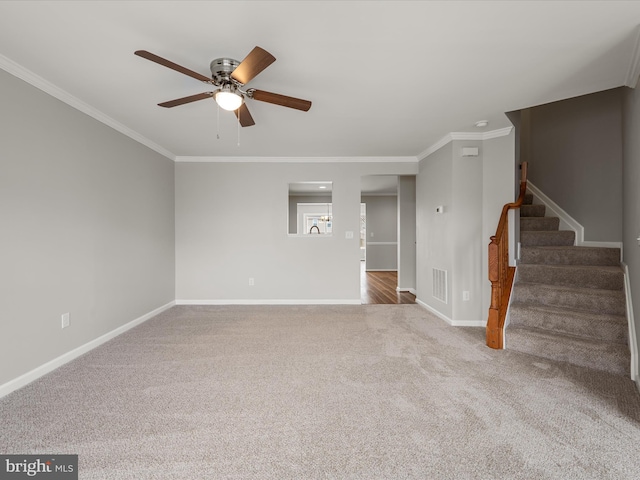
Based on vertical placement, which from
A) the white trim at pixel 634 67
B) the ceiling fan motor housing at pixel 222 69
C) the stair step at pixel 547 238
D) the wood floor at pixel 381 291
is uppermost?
the white trim at pixel 634 67

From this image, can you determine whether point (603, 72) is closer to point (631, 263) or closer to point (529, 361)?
point (631, 263)

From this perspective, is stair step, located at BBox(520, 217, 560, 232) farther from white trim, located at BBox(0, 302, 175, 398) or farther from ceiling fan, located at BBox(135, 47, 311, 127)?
white trim, located at BBox(0, 302, 175, 398)

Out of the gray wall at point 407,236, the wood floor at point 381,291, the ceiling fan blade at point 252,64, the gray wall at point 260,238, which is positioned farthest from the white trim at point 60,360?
the gray wall at point 407,236

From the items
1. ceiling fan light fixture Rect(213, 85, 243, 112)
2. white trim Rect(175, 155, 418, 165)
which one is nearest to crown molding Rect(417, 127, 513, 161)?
white trim Rect(175, 155, 418, 165)

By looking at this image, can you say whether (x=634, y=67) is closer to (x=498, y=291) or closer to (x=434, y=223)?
(x=498, y=291)

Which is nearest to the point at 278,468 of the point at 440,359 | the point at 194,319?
the point at 440,359

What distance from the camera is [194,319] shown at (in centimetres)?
418

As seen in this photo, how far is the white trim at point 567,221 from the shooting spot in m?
3.92

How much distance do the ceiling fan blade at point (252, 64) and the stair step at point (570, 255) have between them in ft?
11.8

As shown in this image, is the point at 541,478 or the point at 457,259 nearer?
the point at 541,478

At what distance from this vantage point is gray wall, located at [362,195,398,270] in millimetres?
9469

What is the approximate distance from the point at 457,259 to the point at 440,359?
158cm

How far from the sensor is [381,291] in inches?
247

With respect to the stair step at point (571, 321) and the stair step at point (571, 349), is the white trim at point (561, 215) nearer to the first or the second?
the stair step at point (571, 321)
